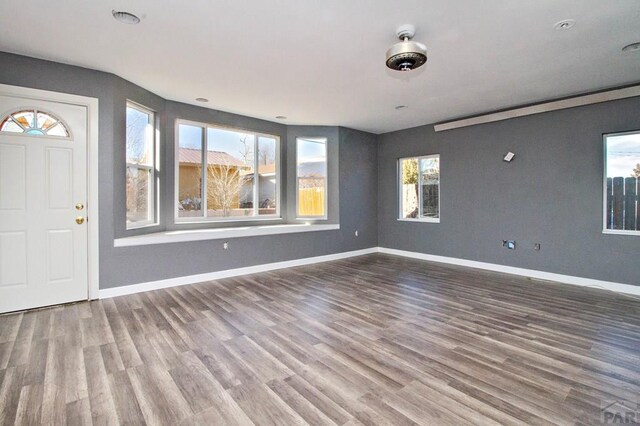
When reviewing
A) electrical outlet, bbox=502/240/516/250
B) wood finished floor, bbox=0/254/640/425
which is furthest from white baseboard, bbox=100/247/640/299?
electrical outlet, bbox=502/240/516/250

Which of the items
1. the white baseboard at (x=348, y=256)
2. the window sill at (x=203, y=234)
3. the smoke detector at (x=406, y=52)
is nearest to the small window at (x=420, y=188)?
the white baseboard at (x=348, y=256)

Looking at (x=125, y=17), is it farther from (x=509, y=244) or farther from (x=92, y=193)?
(x=509, y=244)

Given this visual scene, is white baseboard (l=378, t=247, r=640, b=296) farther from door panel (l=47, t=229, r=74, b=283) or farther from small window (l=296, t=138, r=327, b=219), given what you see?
door panel (l=47, t=229, r=74, b=283)

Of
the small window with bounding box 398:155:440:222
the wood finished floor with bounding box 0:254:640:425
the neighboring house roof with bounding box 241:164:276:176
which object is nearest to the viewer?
the wood finished floor with bounding box 0:254:640:425

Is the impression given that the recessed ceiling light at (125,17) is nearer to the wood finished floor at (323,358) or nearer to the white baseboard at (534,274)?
the wood finished floor at (323,358)

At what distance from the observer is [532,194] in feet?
15.8

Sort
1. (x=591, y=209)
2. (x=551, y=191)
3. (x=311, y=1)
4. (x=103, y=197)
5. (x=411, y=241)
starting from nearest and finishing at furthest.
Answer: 1. (x=311, y=1)
2. (x=103, y=197)
3. (x=591, y=209)
4. (x=551, y=191)
5. (x=411, y=241)

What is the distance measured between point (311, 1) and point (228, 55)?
4.01ft

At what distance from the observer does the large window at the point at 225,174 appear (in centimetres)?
496

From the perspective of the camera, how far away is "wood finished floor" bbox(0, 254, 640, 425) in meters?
1.78

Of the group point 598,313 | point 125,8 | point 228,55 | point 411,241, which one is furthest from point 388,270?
point 125,8

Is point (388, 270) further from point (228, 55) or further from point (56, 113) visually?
point (56, 113)

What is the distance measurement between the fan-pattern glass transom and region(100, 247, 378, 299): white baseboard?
1864mm

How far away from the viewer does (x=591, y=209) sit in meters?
4.31
